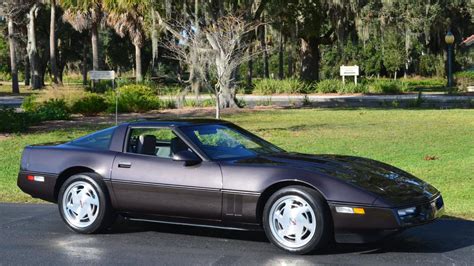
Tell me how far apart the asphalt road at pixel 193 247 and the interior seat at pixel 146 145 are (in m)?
0.89

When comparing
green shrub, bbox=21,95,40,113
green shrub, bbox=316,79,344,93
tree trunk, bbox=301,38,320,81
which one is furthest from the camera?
tree trunk, bbox=301,38,320,81

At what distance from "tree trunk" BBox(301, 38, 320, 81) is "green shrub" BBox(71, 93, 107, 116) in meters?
18.2

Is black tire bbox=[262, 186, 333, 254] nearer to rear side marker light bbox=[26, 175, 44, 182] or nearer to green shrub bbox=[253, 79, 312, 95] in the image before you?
rear side marker light bbox=[26, 175, 44, 182]

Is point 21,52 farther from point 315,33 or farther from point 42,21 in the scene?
point 315,33

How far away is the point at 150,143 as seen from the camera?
7062 millimetres

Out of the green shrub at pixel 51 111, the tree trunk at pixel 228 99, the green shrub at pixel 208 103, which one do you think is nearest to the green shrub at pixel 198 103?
the green shrub at pixel 208 103

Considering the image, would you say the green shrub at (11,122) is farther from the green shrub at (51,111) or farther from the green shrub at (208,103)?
the green shrub at (208,103)

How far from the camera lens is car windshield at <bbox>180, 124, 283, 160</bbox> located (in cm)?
677

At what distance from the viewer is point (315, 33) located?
37594 mm

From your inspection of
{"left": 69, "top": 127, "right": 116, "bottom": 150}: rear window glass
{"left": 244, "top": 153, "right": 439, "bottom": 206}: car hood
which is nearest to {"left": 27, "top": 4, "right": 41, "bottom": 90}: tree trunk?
{"left": 69, "top": 127, "right": 116, "bottom": 150}: rear window glass

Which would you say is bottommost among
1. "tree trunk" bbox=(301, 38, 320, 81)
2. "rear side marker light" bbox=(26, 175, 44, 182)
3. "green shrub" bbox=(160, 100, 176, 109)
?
"rear side marker light" bbox=(26, 175, 44, 182)

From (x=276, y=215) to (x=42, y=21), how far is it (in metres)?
58.4

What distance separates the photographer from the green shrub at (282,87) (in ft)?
127

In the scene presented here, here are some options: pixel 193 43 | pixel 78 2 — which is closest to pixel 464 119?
pixel 193 43
